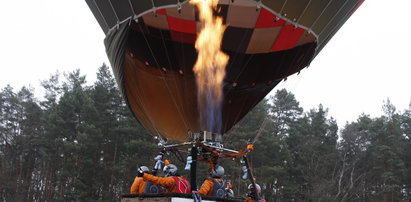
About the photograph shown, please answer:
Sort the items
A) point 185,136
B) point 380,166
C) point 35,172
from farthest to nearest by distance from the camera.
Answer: point 35,172 → point 380,166 → point 185,136

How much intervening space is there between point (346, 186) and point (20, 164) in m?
19.3

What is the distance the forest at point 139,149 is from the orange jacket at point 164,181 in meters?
14.6

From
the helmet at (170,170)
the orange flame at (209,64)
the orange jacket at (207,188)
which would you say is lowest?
the orange jacket at (207,188)

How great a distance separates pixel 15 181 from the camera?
2812 centimetres

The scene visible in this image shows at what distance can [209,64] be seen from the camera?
7.13 meters

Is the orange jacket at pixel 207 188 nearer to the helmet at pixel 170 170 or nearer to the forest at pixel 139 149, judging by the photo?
the helmet at pixel 170 170

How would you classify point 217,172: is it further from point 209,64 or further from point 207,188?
point 209,64

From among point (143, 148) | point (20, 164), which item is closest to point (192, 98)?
point (143, 148)

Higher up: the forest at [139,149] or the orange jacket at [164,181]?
the forest at [139,149]

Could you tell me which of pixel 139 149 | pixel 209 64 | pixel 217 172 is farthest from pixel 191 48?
pixel 139 149

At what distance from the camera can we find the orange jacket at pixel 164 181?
5535 millimetres

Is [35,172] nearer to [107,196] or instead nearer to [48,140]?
[48,140]

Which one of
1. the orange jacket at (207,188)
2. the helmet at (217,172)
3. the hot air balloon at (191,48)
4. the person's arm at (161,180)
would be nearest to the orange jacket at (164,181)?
the person's arm at (161,180)

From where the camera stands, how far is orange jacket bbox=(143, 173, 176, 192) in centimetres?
554
